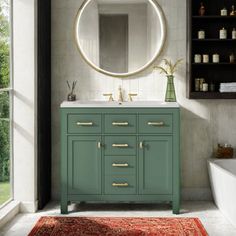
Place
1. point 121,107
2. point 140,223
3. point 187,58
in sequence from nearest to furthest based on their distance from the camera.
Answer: point 140,223
point 121,107
point 187,58

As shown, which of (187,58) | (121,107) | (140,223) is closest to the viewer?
(140,223)

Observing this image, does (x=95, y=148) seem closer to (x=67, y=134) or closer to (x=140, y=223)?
(x=67, y=134)

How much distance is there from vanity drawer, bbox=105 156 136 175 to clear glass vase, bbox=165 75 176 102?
77cm

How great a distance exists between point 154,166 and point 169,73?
109 cm

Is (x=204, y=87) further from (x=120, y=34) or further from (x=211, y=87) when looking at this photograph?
(x=120, y=34)

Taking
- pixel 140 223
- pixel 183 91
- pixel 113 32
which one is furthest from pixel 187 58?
pixel 140 223

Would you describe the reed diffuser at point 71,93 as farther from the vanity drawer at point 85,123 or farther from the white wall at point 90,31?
the vanity drawer at point 85,123

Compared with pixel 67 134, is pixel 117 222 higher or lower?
lower

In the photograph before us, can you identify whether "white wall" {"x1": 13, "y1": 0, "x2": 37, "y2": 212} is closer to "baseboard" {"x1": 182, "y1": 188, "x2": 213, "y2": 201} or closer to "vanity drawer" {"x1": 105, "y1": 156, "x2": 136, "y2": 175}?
"vanity drawer" {"x1": 105, "y1": 156, "x2": 136, "y2": 175}

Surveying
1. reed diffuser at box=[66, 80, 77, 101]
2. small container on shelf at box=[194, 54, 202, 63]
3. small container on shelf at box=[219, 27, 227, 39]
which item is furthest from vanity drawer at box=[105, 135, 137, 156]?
small container on shelf at box=[219, 27, 227, 39]

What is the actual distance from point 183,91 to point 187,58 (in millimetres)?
362

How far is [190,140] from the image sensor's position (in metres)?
5.60

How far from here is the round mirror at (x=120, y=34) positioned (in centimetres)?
549

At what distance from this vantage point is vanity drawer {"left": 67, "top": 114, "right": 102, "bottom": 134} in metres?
4.98
